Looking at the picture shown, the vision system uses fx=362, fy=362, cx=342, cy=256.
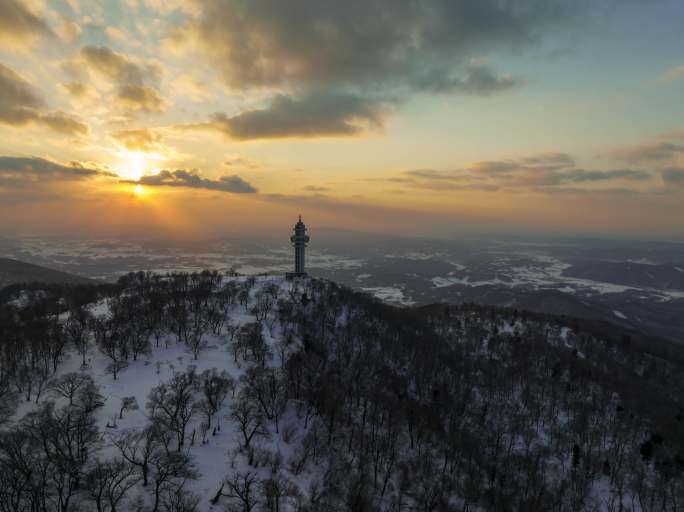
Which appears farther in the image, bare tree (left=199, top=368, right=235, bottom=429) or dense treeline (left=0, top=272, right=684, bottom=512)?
bare tree (left=199, top=368, right=235, bottom=429)

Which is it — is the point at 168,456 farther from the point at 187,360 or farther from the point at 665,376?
the point at 665,376

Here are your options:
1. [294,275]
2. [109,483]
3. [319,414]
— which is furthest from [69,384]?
[294,275]

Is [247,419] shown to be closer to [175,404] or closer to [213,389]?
[213,389]

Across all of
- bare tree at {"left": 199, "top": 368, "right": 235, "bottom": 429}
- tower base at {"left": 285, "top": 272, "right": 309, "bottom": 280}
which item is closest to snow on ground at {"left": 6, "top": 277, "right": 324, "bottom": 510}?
bare tree at {"left": 199, "top": 368, "right": 235, "bottom": 429}

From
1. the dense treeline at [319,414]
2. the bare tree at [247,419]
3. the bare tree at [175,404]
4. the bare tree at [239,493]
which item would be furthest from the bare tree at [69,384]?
the bare tree at [239,493]

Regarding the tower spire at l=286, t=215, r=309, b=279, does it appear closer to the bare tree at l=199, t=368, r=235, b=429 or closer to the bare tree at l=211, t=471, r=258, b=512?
the bare tree at l=199, t=368, r=235, b=429

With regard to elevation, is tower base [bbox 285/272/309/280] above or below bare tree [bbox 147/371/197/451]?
above

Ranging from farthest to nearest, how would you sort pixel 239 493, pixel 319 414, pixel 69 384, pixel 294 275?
1. pixel 294 275
2. pixel 319 414
3. pixel 69 384
4. pixel 239 493

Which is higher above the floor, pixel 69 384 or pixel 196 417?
pixel 69 384

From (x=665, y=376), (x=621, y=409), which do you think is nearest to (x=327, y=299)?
(x=621, y=409)
